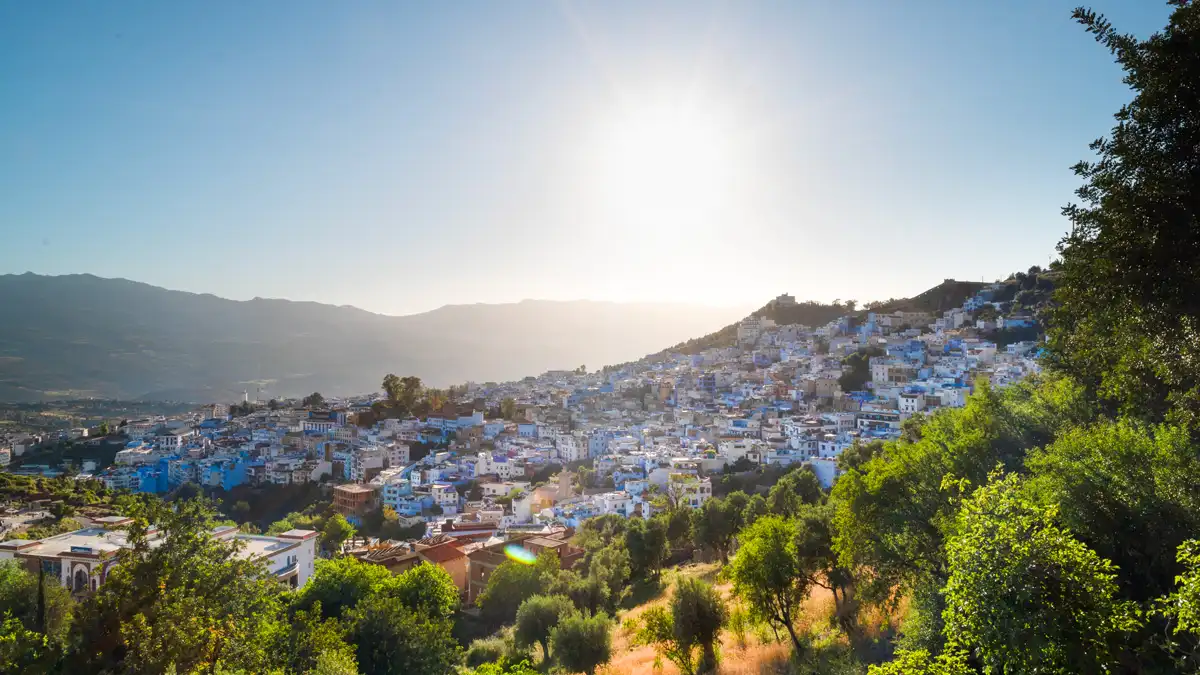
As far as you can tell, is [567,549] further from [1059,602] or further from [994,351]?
[994,351]

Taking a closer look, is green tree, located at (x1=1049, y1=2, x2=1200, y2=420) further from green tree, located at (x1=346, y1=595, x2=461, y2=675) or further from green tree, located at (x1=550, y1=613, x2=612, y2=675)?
green tree, located at (x1=346, y1=595, x2=461, y2=675)

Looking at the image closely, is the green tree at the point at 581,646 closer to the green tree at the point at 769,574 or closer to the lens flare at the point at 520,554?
the green tree at the point at 769,574

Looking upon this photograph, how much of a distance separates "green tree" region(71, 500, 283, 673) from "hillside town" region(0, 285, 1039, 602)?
2206 centimetres

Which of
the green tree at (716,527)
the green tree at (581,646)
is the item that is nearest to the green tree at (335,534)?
the green tree at (716,527)

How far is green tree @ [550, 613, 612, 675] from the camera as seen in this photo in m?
18.2

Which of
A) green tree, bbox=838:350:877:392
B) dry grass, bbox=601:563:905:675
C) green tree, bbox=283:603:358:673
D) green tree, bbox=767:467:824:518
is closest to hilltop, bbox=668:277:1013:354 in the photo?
green tree, bbox=838:350:877:392

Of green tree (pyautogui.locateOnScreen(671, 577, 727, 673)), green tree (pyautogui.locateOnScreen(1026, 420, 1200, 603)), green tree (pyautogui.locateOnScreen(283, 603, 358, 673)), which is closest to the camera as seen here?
green tree (pyautogui.locateOnScreen(1026, 420, 1200, 603))

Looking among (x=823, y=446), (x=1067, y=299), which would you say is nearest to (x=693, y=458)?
(x=823, y=446)

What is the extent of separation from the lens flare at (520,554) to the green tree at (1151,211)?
28116 millimetres

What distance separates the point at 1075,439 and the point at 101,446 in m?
97.3

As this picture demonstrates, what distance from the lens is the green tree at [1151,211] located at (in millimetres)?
5383

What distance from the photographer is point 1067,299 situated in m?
7.17

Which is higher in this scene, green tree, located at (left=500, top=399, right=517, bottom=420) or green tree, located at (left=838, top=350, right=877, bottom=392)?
green tree, located at (left=838, top=350, right=877, bottom=392)

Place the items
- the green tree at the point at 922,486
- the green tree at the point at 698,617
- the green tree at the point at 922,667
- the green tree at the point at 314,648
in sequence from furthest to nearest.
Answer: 1. the green tree at the point at 698,617
2. the green tree at the point at 314,648
3. the green tree at the point at 922,486
4. the green tree at the point at 922,667
